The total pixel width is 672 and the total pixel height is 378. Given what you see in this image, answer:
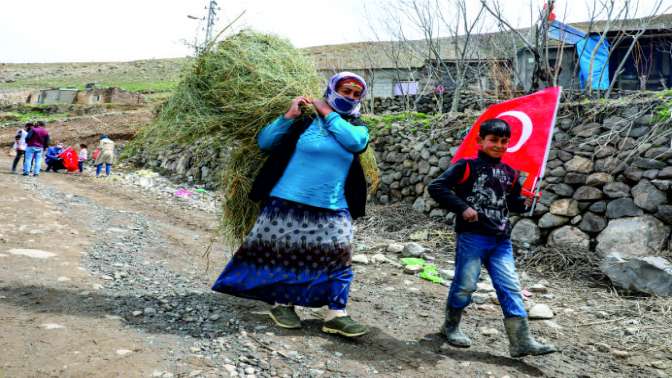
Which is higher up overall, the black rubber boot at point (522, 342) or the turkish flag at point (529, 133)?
the turkish flag at point (529, 133)

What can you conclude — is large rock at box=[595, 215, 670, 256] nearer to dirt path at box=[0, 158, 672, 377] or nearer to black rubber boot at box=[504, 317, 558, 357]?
dirt path at box=[0, 158, 672, 377]

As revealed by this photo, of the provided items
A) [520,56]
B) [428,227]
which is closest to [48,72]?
[520,56]

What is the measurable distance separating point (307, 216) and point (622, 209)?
180 inches

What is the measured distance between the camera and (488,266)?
10.5 feet

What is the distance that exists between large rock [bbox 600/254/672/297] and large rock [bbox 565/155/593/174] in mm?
1621

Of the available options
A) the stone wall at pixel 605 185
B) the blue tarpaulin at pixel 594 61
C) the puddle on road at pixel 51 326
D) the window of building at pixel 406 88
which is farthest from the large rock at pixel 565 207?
the blue tarpaulin at pixel 594 61

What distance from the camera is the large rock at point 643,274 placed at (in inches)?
183

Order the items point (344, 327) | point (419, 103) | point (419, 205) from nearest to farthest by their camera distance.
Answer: point (344, 327) < point (419, 205) < point (419, 103)

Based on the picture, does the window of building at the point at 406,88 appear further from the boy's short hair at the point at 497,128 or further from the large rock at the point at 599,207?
the boy's short hair at the point at 497,128

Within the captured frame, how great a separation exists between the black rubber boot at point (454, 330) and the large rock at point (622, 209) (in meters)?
3.72

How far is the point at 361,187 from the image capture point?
10.9 ft

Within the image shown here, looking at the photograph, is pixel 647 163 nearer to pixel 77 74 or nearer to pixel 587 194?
pixel 587 194

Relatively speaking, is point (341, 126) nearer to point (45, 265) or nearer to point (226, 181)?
point (226, 181)

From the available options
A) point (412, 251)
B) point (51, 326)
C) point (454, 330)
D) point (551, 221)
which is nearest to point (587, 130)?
point (551, 221)
